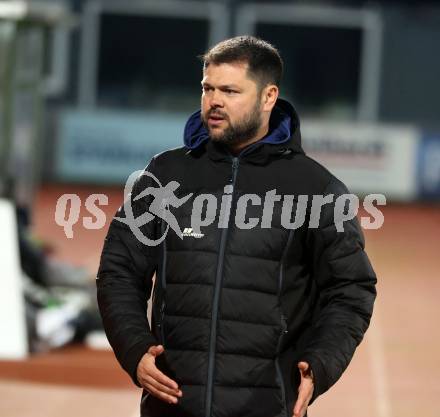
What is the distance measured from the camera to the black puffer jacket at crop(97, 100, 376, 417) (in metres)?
3.73

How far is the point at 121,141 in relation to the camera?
92.1 ft

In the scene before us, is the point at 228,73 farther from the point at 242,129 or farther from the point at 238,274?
the point at 238,274

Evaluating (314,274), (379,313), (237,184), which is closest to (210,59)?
(237,184)

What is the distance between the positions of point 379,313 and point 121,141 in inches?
598

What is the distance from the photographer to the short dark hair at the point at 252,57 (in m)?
3.81

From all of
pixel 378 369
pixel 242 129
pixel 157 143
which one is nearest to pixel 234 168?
pixel 242 129

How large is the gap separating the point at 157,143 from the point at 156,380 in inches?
968

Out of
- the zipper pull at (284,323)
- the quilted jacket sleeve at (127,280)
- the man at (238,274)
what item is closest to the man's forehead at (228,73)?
the man at (238,274)

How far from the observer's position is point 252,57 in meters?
3.83

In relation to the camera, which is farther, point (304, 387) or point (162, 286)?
point (162, 286)

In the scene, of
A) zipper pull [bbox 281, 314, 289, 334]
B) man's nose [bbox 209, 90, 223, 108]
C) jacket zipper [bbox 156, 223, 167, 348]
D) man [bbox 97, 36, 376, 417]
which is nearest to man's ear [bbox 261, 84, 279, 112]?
man [bbox 97, 36, 376, 417]

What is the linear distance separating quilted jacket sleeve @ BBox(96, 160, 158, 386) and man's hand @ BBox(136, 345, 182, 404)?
0.18 ft

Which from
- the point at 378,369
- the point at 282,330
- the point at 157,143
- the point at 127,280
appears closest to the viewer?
the point at 282,330

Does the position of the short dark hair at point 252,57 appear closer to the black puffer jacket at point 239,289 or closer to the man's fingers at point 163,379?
the black puffer jacket at point 239,289
